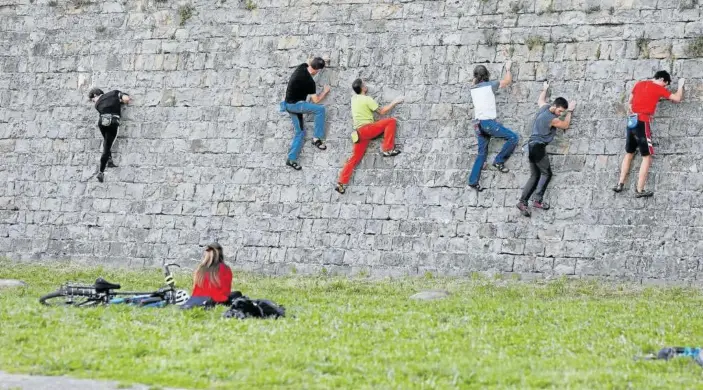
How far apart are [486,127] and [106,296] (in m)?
6.53

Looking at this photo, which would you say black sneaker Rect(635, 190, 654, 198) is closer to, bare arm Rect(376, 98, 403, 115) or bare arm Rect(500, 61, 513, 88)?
bare arm Rect(500, 61, 513, 88)

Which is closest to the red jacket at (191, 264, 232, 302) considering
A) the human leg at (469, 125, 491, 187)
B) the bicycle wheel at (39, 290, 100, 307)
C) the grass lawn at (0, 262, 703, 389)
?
the grass lawn at (0, 262, 703, 389)

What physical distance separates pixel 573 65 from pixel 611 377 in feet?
28.5

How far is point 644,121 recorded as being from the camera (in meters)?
16.3

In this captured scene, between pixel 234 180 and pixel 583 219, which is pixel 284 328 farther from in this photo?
pixel 234 180

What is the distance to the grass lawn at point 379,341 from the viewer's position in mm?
9273

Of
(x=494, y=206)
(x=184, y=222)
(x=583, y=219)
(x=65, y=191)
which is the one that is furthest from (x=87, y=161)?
(x=583, y=219)

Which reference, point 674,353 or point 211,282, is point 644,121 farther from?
point 674,353

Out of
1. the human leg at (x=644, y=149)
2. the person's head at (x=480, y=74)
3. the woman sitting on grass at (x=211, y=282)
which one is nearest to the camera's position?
the woman sitting on grass at (x=211, y=282)

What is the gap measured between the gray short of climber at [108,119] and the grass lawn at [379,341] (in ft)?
16.2

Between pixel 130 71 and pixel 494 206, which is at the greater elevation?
pixel 130 71

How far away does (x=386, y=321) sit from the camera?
1241 centimetres

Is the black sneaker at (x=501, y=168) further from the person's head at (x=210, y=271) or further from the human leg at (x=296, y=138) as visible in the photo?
the person's head at (x=210, y=271)

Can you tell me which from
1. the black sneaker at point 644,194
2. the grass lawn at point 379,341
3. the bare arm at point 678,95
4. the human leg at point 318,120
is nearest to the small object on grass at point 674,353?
the grass lawn at point 379,341
